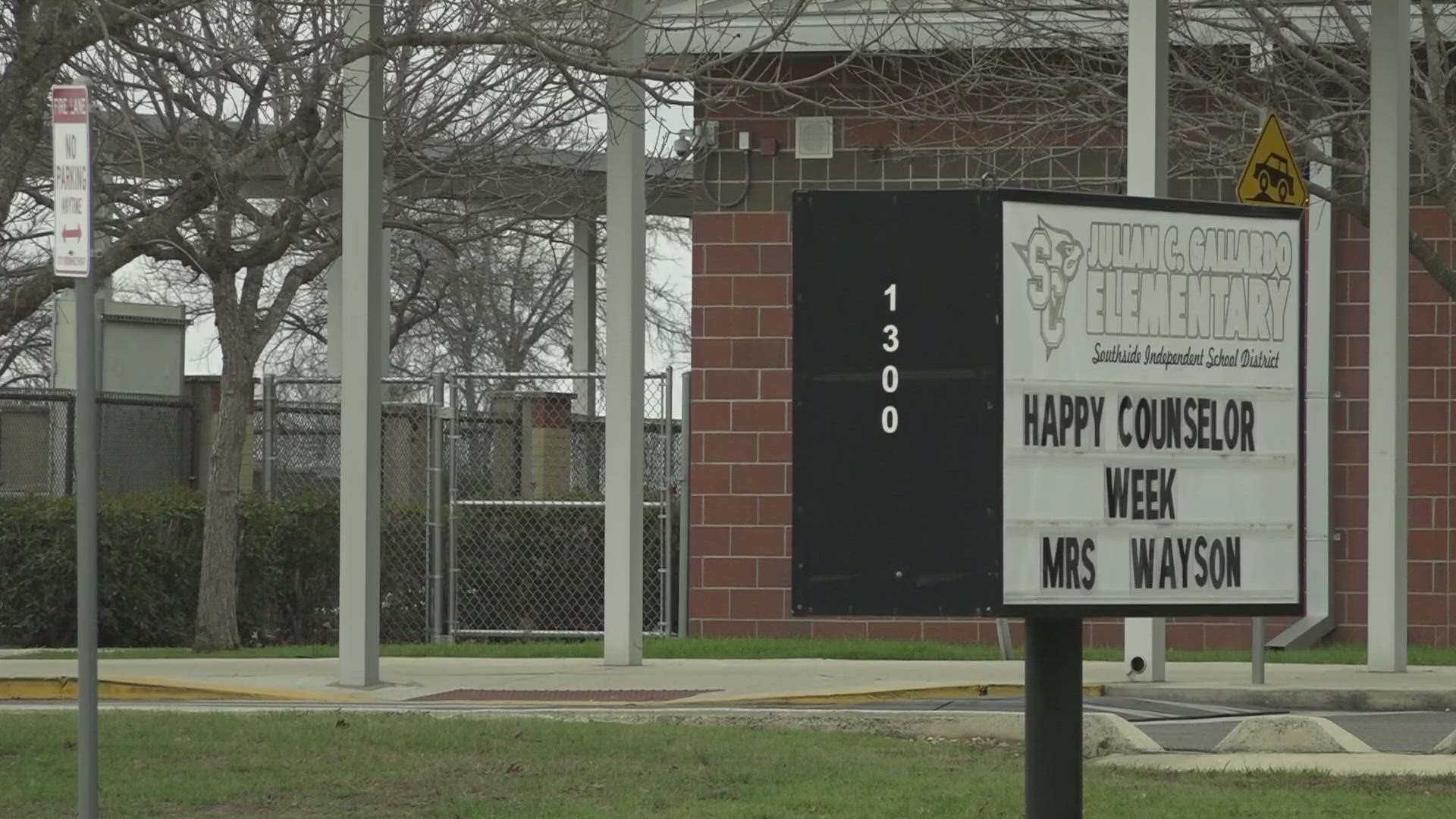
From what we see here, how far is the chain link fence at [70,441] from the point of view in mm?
21250

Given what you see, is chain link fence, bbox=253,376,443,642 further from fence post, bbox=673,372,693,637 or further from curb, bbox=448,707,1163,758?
curb, bbox=448,707,1163,758

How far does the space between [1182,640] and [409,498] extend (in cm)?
788

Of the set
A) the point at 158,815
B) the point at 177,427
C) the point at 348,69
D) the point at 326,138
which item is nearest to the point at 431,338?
the point at 177,427

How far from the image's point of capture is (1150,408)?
18.5 feet

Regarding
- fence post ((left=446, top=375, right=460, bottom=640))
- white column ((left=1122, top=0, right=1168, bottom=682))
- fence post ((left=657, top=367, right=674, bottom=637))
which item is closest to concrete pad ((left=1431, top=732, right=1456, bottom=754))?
white column ((left=1122, top=0, right=1168, bottom=682))

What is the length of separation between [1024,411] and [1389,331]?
28.3 ft

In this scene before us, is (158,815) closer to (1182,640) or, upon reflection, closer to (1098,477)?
(1098,477)

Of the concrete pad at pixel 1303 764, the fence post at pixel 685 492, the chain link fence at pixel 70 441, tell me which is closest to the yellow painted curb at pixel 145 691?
the concrete pad at pixel 1303 764

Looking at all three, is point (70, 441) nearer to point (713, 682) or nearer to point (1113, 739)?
point (713, 682)

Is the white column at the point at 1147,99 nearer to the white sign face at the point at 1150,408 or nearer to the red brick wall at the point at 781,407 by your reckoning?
the red brick wall at the point at 781,407

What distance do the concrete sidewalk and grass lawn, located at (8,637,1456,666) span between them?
0.64m

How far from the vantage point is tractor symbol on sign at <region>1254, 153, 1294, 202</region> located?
11.6 meters

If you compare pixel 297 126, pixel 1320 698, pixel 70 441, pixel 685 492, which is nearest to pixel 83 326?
pixel 297 126

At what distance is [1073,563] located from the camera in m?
5.51
